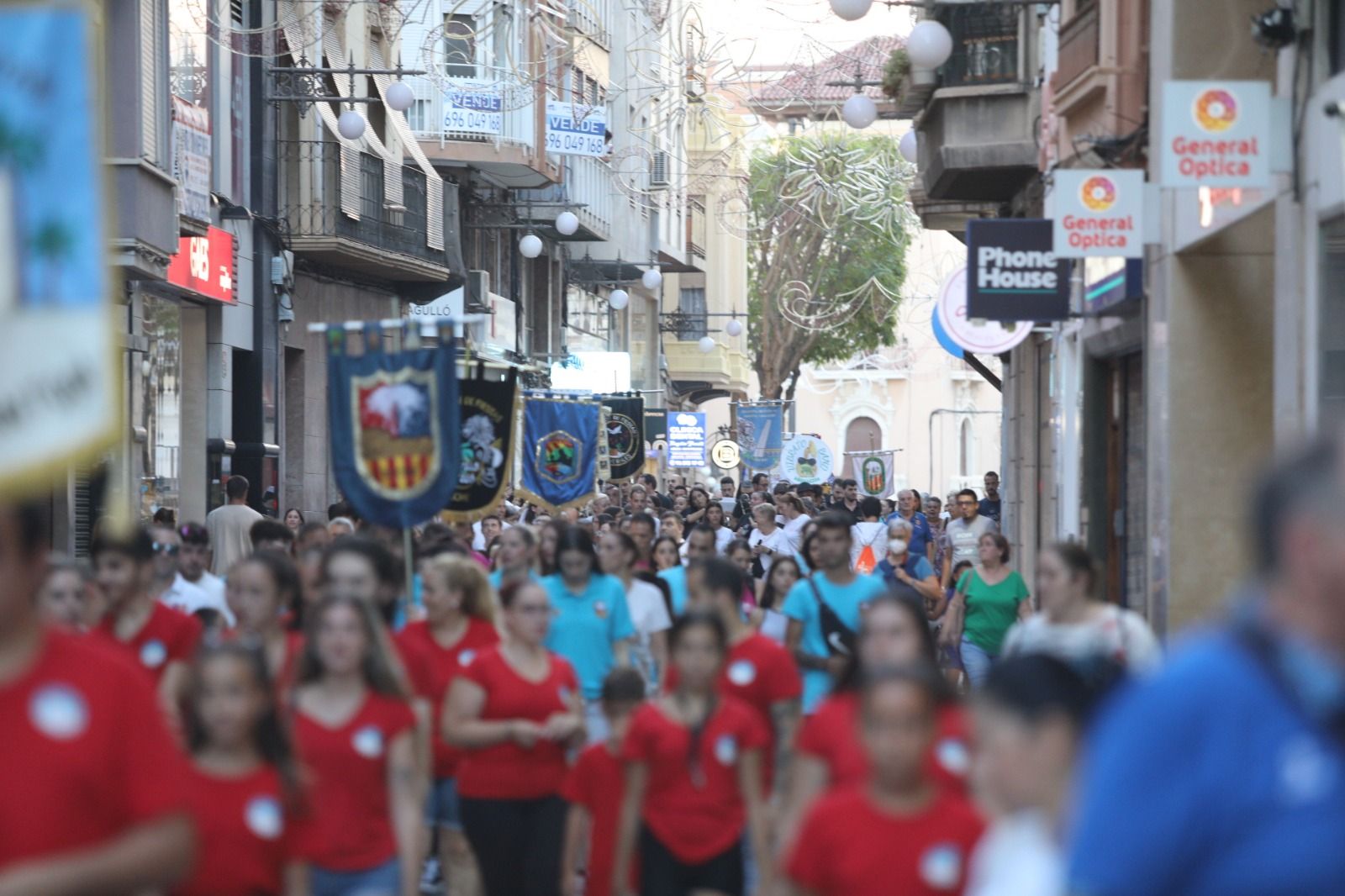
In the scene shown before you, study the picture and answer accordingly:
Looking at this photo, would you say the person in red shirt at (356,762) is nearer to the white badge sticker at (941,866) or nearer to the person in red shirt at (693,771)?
the person in red shirt at (693,771)

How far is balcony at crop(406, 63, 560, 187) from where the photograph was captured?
3484 cm

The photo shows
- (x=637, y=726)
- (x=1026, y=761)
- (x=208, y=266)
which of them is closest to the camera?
(x=1026, y=761)

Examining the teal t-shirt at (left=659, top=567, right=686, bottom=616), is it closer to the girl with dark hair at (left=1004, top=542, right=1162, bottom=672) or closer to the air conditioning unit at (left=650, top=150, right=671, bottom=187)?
the girl with dark hair at (left=1004, top=542, right=1162, bottom=672)

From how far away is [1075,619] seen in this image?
8477mm

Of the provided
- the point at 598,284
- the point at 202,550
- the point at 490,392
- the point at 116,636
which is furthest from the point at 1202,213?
the point at 598,284

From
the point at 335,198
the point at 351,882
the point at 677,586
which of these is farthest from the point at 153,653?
the point at 335,198

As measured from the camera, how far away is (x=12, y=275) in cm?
400

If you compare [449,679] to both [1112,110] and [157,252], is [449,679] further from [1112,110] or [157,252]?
[157,252]

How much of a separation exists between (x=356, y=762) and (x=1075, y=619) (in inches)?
121

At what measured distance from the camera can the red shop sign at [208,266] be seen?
75.4 ft

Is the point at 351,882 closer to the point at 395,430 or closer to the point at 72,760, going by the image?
the point at 72,760

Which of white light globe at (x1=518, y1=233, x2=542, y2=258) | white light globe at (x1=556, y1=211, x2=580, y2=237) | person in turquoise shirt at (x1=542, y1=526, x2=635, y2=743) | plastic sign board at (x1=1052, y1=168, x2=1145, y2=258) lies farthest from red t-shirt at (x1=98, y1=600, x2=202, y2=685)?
white light globe at (x1=556, y1=211, x2=580, y2=237)

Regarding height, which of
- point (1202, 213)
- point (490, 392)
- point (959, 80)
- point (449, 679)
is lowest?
point (449, 679)

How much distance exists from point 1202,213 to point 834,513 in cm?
422
